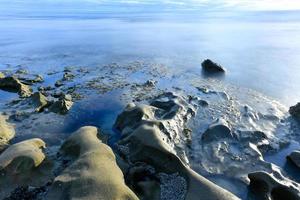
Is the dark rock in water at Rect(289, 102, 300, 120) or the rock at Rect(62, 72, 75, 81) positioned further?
the rock at Rect(62, 72, 75, 81)

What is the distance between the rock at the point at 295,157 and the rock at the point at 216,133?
1.92 metres

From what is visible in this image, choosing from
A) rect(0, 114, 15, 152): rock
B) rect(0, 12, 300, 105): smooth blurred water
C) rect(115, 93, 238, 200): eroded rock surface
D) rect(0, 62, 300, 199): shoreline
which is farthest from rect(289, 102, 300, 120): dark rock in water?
rect(0, 114, 15, 152): rock

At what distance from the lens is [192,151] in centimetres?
1114

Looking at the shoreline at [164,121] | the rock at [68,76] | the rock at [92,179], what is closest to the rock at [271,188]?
the shoreline at [164,121]

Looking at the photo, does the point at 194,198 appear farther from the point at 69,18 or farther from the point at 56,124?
the point at 69,18

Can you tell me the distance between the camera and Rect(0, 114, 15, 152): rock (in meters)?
11.2

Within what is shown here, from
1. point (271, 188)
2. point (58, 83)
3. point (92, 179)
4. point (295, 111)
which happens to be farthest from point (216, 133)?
point (58, 83)

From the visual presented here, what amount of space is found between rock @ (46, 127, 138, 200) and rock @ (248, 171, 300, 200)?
127 inches

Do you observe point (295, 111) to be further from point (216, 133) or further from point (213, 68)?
point (213, 68)

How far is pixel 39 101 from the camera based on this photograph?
559 inches

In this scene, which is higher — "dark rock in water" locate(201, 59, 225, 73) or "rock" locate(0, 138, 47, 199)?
"rock" locate(0, 138, 47, 199)

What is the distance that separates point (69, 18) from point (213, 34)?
1991 centimetres

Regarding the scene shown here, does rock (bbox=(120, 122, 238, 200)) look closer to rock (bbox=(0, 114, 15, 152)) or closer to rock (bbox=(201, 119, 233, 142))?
rock (bbox=(201, 119, 233, 142))

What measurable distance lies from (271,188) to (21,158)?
6127mm
